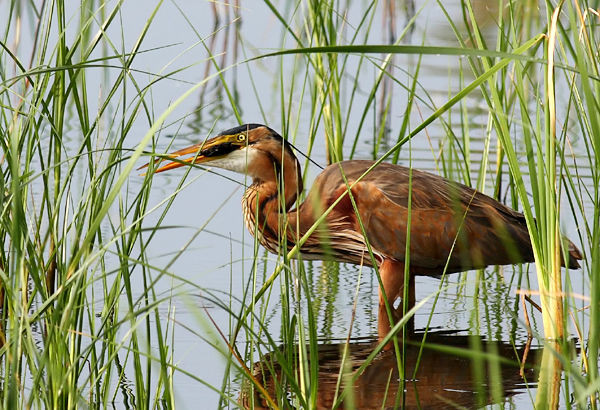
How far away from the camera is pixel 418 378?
436 cm

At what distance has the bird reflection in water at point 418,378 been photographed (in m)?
4.00

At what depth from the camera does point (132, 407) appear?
12.0 ft

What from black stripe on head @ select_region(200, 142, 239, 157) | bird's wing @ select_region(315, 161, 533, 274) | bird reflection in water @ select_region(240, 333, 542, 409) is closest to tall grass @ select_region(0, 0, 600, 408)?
bird reflection in water @ select_region(240, 333, 542, 409)

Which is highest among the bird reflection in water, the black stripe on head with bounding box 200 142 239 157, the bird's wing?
the black stripe on head with bounding box 200 142 239 157

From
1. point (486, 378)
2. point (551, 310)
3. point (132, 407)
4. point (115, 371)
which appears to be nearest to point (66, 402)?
point (132, 407)

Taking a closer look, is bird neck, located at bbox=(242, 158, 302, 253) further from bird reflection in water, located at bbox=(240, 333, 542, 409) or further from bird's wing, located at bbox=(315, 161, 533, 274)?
bird reflection in water, located at bbox=(240, 333, 542, 409)

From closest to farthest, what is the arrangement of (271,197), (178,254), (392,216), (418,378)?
(178,254) → (418,378) → (392,216) → (271,197)

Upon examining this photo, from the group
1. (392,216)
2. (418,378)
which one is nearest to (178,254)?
(418,378)

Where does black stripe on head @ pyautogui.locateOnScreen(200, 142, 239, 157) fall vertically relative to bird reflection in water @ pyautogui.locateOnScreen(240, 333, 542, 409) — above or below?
above

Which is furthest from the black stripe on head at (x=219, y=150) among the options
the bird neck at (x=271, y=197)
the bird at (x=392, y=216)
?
the bird neck at (x=271, y=197)

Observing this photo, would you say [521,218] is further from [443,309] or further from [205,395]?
[205,395]

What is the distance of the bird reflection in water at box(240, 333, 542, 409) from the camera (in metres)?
4.00

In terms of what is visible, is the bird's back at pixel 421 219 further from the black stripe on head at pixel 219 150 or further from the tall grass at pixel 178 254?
the black stripe on head at pixel 219 150

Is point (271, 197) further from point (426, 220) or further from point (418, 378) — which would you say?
point (418, 378)
